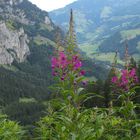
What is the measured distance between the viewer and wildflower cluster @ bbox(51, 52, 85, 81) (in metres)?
10.3

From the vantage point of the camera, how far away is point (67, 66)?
1036 centimetres

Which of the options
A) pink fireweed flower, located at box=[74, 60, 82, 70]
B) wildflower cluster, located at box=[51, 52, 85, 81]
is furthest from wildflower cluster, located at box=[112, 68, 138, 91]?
pink fireweed flower, located at box=[74, 60, 82, 70]

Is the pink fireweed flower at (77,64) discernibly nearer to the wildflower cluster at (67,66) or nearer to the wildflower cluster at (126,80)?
the wildflower cluster at (67,66)

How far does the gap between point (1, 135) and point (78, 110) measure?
3.61 meters

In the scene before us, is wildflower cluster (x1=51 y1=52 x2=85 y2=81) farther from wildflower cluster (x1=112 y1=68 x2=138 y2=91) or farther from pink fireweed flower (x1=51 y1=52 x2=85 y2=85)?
wildflower cluster (x1=112 y1=68 x2=138 y2=91)

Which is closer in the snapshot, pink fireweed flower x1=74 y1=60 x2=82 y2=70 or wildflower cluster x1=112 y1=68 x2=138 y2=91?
pink fireweed flower x1=74 y1=60 x2=82 y2=70

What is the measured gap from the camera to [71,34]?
10062 mm

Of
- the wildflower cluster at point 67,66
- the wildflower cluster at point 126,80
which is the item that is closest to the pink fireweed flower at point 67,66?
the wildflower cluster at point 67,66

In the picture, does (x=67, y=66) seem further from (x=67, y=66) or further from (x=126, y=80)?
(x=126, y=80)

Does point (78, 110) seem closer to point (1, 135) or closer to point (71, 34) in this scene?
point (71, 34)

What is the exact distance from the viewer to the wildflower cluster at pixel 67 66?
1027 centimetres

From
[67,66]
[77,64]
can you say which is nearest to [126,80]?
[77,64]

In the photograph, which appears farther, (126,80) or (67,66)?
(126,80)

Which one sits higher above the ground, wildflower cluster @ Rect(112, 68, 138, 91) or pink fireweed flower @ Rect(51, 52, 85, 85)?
pink fireweed flower @ Rect(51, 52, 85, 85)
